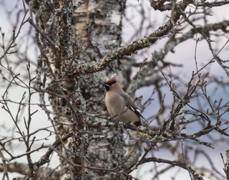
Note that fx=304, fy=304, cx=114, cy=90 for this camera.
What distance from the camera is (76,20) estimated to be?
4.39 meters

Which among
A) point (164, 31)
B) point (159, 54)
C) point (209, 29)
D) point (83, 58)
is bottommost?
point (164, 31)

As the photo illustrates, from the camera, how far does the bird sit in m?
4.19

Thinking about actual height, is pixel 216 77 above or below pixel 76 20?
above

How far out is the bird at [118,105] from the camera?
4188mm

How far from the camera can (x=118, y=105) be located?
432cm

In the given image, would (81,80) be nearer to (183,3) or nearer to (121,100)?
(121,100)

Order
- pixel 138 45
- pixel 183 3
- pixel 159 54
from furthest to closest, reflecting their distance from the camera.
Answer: pixel 159 54
pixel 138 45
pixel 183 3

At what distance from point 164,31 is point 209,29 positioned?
306 centimetres

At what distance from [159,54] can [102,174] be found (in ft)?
8.12

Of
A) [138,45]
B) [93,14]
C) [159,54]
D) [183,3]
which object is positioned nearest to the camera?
[183,3]

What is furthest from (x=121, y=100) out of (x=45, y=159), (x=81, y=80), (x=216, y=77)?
(x=216, y=77)

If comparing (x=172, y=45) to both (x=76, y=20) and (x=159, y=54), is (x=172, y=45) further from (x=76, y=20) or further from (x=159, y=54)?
(x=76, y=20)

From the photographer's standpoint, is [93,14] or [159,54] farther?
[159,54]

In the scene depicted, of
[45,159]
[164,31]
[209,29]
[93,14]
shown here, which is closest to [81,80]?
[93,14]
